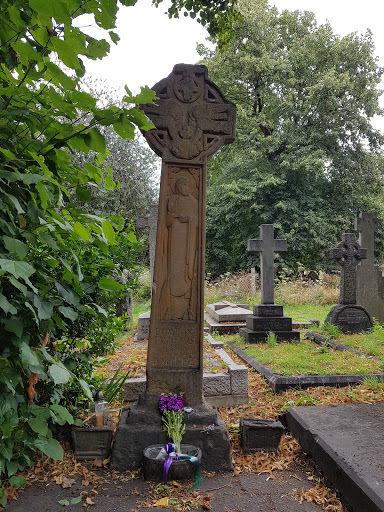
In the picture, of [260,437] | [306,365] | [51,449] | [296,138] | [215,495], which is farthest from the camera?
[296,138]

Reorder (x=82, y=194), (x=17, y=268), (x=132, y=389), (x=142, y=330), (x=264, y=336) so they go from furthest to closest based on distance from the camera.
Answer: (x=264, y=336) → (x=142, y=330) → (x=132, y=389) → (x=82, y=194) → (x=17, y=268)

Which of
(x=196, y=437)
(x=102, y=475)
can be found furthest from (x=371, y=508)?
(x=102, y=475)

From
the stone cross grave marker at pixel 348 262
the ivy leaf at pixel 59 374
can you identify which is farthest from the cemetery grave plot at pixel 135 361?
the stone cross grave marker at pixel 348 262

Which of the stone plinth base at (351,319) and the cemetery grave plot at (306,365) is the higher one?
the stone plinth base at (351,319)

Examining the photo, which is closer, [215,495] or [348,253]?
[215,495]

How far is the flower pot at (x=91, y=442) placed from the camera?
10.4 ft

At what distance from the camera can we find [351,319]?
335 inches

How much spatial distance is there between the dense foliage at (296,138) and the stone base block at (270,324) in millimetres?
10704

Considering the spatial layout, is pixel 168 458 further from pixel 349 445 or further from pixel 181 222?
pixel 181 222

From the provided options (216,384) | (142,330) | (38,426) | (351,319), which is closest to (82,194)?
(38,426)

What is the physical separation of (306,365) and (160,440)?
10.8 ft

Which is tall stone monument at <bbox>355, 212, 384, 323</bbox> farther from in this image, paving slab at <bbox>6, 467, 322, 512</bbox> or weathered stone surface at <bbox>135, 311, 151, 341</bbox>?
paving slab at <bbox>6, 467, 322, 512</bbox>

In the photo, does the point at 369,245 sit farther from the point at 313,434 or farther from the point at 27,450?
the point at 27,450

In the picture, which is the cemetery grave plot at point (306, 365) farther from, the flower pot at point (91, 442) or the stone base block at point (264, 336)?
the flower pot at point (91, 442)
